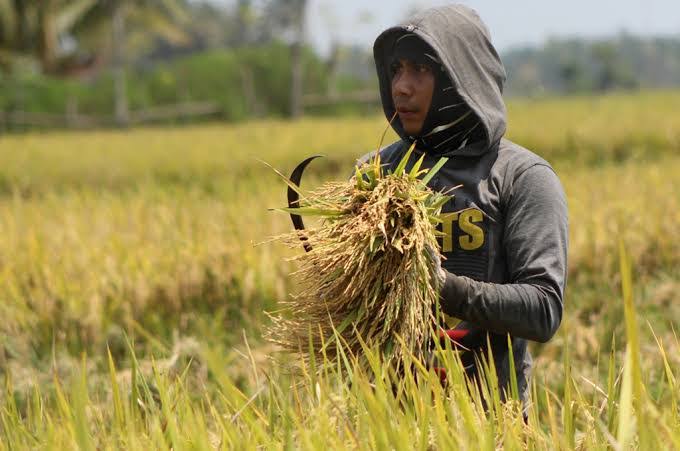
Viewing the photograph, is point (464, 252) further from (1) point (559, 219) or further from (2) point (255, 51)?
(2) point (255, 51)

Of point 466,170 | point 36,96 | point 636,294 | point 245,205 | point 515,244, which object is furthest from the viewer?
point 36,96

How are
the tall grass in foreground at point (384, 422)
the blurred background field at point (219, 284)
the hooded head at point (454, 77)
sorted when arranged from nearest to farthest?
the tall grass in foreground at point (384, 422) → the blurred background field at point (219, 284) → the hooded head at point (454, 77)

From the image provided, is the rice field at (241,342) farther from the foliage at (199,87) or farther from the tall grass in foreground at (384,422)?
the foliage at (199,87)

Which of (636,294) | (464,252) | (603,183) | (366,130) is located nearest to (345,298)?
(464,252)

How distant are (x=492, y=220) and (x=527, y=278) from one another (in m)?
0.15

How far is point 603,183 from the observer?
5852 millimetres

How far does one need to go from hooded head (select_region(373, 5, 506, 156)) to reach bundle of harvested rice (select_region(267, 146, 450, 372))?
10.9 inches

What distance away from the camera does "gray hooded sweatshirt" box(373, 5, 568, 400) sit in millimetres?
1489

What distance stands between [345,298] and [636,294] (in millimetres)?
2900

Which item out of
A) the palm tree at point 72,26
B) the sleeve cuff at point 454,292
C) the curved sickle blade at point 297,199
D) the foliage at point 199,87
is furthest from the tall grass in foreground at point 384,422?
the foliage at point 199,87

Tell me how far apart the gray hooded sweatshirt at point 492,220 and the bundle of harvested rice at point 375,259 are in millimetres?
95

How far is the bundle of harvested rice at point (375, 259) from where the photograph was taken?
1.36m

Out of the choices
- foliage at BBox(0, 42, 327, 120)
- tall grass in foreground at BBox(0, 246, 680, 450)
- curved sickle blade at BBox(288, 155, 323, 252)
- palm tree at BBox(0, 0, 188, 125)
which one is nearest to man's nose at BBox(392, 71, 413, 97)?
curved sickle blade at BBox(288, 155, 323, 252)

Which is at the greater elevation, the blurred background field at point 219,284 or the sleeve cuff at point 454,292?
the sleeve cuff at point 454,292
